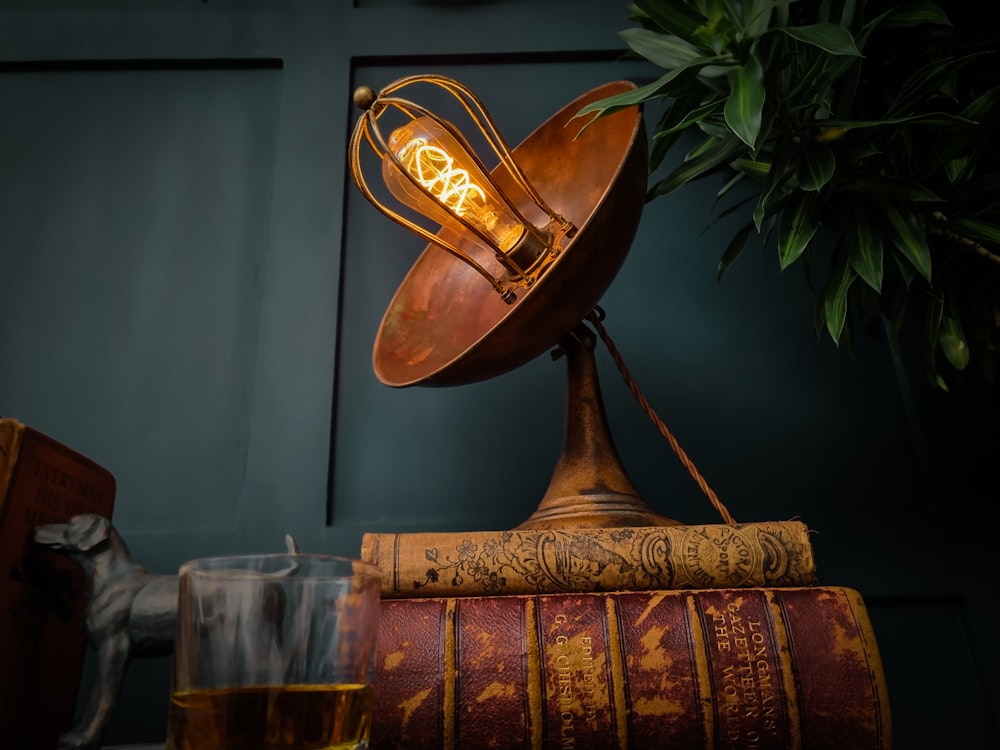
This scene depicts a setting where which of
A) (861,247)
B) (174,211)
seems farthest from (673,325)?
(174,211)

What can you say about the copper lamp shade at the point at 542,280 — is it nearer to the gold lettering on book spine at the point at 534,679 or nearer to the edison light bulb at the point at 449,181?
the edison light bulb at the point at 449,181

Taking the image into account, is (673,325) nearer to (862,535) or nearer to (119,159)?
(862,535)

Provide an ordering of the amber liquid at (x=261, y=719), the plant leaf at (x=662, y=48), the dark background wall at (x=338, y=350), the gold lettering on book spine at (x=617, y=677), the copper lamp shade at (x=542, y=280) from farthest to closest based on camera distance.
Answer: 1. the dark background wall at (x=338, y=350)
2. the plant leaf at (x=662, y=48)
3. the copper lamp shade at (x=542, y=280)
4. the gold lettering on book spine at (x=617, y=677)
5. the amber liquid at (x=261, y=719)

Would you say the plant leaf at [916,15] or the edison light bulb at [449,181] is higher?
the plant leaf at [916,15]

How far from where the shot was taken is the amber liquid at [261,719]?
335 mm

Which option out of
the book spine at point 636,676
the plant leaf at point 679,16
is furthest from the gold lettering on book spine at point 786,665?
the plant leaf at point 679,16

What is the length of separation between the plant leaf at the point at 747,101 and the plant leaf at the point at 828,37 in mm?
36

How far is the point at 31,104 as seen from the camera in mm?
1114

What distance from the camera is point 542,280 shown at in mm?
608

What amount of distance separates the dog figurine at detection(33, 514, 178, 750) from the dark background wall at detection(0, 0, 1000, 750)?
0.33 meters

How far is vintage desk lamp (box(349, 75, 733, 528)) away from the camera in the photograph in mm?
633

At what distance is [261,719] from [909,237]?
663mm

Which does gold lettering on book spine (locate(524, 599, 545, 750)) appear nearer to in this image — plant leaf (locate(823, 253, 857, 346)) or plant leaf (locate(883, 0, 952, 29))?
plant leaf (locate(823, 253, 857, 346))

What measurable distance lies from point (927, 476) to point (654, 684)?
1.90 feet
